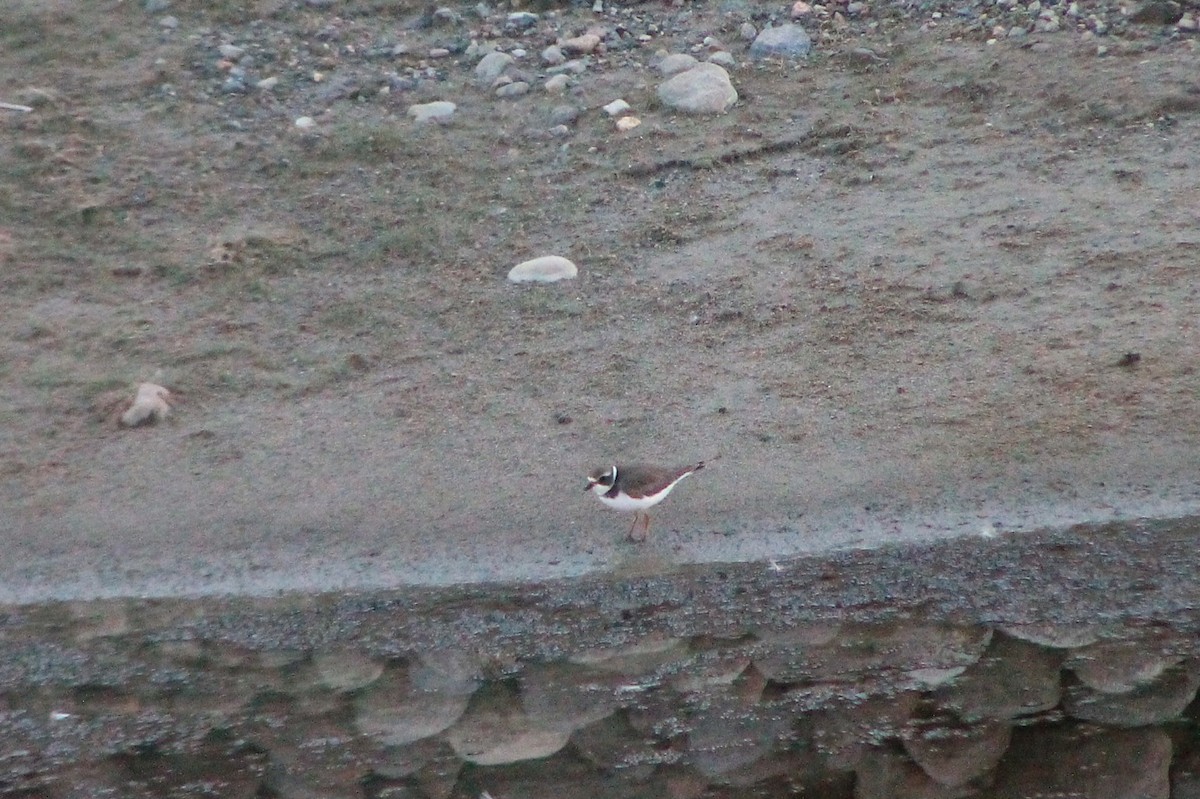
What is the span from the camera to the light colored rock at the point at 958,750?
469 cm

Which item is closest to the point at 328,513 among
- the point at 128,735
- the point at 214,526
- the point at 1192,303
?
the point at 214,526

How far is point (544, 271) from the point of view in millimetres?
7438

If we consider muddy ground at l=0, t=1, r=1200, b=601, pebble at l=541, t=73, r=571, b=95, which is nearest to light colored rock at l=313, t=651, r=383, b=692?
muddy ground at l=0, t=1, r=1200, b=601

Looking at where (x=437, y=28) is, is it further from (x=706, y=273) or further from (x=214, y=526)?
(x=214, y=526)

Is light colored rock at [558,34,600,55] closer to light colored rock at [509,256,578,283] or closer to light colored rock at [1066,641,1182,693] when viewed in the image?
light colored rock at [509,256,578,283]

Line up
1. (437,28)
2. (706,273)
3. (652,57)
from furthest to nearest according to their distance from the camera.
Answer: (437,28) < (652,57) < (706,273)

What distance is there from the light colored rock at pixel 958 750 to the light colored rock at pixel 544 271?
3367 mm

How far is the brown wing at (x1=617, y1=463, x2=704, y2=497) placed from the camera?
554 cm

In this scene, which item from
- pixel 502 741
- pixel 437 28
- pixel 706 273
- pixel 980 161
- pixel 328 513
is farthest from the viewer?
pixel 437 28

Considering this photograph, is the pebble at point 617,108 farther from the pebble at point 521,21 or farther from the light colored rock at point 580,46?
the pebble at point 521,21

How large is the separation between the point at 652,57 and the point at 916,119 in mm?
1858

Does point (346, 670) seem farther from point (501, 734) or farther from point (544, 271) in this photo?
point (544, 271)

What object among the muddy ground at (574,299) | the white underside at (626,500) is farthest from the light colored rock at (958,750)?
the white underside at (626,500)

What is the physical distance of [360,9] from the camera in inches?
403
